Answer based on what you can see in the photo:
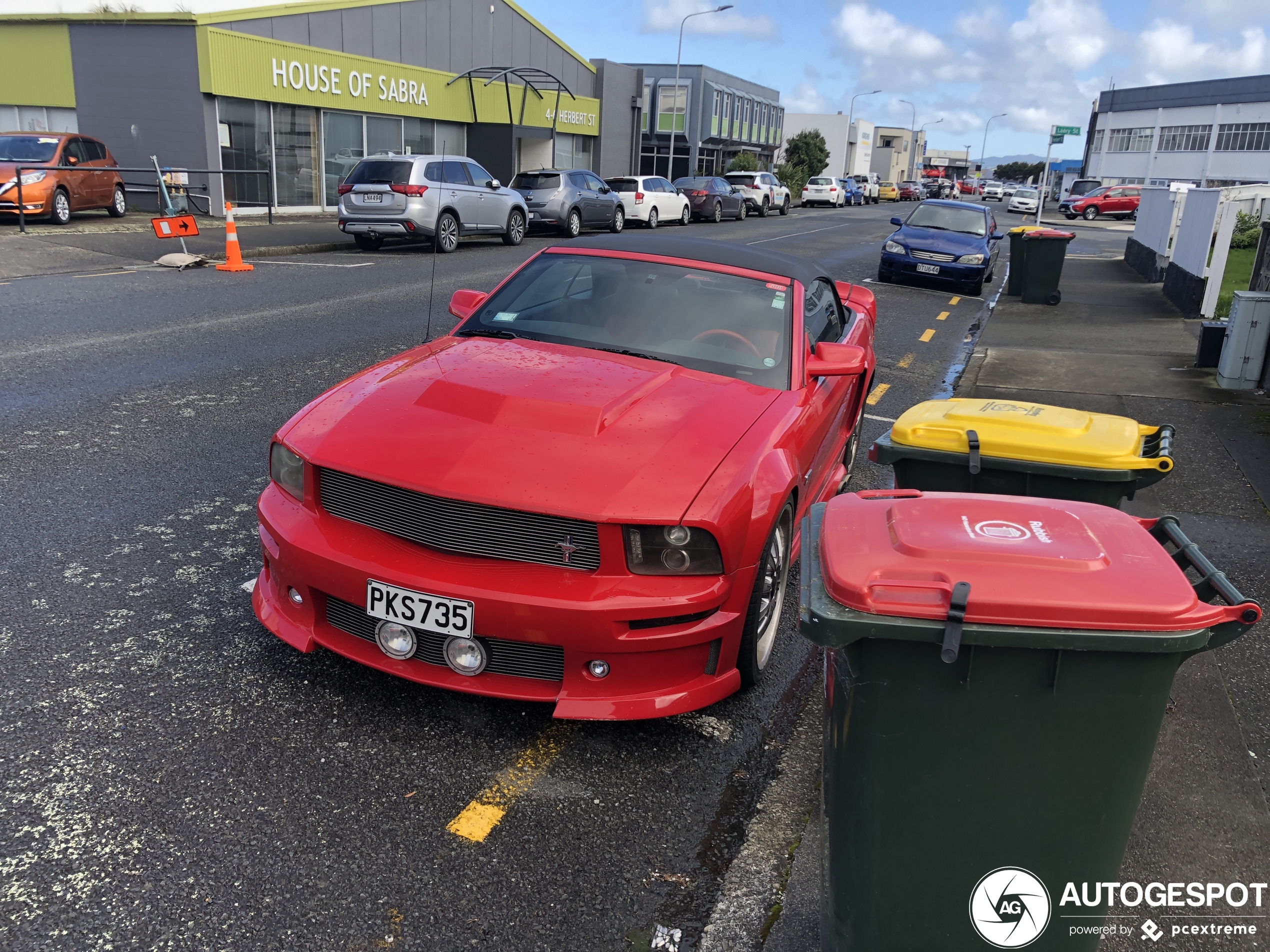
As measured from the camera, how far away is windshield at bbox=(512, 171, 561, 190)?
77.5 ft

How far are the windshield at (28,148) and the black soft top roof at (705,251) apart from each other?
17.3 metres

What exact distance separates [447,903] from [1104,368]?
9873 millimetres

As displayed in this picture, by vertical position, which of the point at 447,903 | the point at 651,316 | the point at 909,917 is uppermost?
the point at 651,316

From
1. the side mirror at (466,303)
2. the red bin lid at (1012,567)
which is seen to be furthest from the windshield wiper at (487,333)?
the red bin lid at (1012,567)

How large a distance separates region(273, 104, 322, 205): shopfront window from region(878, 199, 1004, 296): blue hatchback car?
1585cm

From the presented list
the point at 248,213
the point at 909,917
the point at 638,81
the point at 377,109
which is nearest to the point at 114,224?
the point at 248,213

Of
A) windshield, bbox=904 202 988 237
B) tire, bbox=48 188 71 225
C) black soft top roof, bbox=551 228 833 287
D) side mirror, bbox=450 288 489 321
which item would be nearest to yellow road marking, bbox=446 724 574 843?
side mirror, bbox=450 288 489 321

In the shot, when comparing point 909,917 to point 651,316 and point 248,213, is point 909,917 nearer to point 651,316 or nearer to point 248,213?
point 651,316

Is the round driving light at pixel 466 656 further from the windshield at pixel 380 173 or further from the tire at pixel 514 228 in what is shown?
the tire at pixel 514 228

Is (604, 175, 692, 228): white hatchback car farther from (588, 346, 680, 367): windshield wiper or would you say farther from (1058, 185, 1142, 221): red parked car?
(1058, 185, 1142, 221): red parked car

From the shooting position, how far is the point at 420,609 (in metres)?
3.04

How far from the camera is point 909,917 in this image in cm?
211

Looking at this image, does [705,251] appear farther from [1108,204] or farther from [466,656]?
[1108,204]

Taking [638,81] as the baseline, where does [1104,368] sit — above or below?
below
